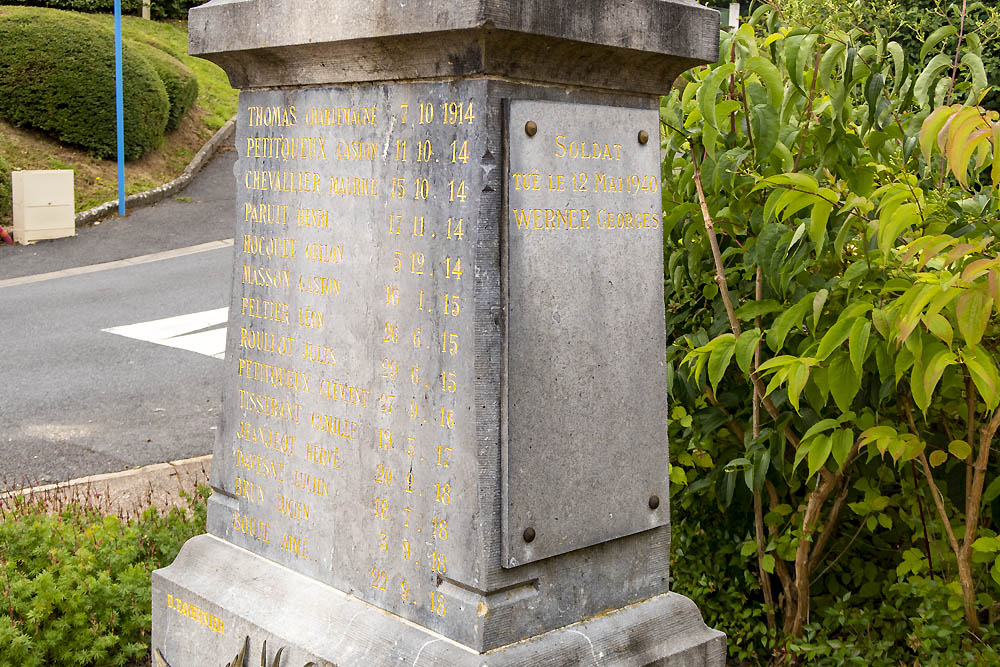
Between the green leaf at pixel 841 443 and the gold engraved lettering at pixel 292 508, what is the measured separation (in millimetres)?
1566

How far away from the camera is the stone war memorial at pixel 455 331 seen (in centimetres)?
278

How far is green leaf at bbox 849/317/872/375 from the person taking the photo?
2852 millimetres

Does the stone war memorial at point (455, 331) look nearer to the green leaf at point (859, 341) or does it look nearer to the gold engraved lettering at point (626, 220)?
the gold engraved lettering at point (626, 220)

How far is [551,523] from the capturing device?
2.91 m

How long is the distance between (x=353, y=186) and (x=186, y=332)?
24.8 ft

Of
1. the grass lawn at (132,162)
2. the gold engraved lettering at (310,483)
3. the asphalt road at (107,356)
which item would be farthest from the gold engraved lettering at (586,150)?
the grass lawn at (132,162)

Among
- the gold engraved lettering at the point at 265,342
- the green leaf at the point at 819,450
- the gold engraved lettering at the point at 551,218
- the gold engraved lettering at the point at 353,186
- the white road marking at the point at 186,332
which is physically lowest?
the white road marking at the point at 186,332

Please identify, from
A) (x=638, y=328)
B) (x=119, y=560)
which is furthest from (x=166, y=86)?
(x=638, y=328)

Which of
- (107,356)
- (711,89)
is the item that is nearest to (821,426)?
(711,89)

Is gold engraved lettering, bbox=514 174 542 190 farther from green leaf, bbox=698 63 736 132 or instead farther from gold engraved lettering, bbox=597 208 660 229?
green leaf, bbox=698 63 736 132

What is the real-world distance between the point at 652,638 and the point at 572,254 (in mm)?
1135

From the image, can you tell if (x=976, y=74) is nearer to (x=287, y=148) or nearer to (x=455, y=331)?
(x=455, y=331)

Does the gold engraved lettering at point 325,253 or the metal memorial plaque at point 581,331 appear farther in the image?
the gold engraved lettering at point 325,253

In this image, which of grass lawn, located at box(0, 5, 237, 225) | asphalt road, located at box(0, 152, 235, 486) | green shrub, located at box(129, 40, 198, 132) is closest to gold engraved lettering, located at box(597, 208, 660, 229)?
asphalt road, located at box(0, 152, 235, 486)
